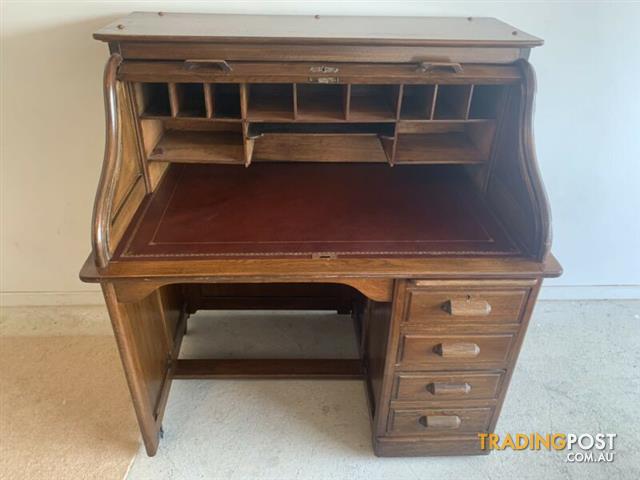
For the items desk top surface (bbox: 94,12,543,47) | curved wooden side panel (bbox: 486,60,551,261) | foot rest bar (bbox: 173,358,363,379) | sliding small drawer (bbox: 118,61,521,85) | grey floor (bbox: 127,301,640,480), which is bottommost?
grey floor (bbox: 127,301,640,480)

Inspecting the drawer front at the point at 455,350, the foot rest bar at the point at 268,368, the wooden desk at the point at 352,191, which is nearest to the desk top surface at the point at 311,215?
the wooden desk at the point at 352,191

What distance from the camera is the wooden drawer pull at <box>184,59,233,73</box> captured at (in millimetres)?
1122

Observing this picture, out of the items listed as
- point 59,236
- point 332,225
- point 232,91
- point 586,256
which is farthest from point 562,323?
point 59,236

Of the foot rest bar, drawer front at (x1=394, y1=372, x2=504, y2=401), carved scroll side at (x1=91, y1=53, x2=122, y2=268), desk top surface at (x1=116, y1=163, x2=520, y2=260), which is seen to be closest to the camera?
carved scroll side at (x1=91, y1=53, x2=122, y2=268)

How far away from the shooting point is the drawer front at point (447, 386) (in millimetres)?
1315

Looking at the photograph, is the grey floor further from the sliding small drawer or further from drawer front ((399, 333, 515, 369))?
the sliding small drawer

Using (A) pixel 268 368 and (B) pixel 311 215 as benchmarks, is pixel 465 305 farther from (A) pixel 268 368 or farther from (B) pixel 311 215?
(A) pixel 268 368

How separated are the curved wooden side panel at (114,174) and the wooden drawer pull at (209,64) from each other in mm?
168

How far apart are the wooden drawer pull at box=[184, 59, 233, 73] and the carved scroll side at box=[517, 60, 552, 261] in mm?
716

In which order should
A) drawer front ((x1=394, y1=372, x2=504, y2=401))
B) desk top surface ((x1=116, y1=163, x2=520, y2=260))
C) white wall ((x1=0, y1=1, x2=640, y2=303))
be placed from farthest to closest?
white wall ((x1=0, y1=1, x2=640, y2=303)), drawer front ((x1=394, y1=372, x2=504, y2=401)), desk top surface ((x1=116, y1=163, x2=520, y2=260))

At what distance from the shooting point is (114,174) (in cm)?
109

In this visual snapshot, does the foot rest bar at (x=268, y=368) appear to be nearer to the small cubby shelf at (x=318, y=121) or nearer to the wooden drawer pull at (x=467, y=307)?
the wooden drawer pull at (x=467, y=307)

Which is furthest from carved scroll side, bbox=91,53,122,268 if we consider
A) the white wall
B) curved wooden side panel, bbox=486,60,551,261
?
curved wooden side panel, bbox=486,60,551,261

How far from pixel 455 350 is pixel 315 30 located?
0.92 meters
